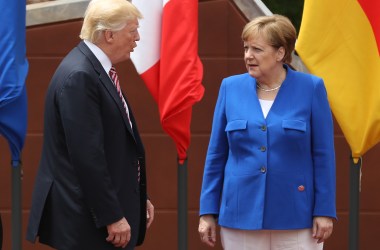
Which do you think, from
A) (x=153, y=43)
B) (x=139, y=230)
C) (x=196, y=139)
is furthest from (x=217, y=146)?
(x=196, y=139)

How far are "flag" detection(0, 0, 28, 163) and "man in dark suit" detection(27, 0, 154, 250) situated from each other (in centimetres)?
152

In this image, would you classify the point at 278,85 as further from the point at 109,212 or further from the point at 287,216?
the point at 109,212

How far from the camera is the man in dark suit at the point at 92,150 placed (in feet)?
11.8

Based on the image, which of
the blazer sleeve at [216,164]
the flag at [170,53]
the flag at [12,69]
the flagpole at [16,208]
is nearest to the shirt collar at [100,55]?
the blazer sleeve at [216,164]

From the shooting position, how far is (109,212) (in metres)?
3.61

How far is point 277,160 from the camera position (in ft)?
13.0

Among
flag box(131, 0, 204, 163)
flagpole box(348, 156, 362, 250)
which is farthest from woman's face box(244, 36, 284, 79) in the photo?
flagpole box(348, 156, 362, 250)

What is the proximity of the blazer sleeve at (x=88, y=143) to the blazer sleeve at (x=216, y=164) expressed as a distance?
0.56 metres

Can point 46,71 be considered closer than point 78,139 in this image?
No

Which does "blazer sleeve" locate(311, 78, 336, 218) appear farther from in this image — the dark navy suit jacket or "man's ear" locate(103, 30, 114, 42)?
"man's ear" locate(103, 30, 114, 42)

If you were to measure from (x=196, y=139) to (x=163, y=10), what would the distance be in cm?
123

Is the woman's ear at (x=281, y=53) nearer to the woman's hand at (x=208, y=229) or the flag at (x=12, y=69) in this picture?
the woman's hand at (x=208, y=229)

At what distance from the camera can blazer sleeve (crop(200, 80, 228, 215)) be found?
13.3 ft

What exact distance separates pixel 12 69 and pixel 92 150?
5.98ft
